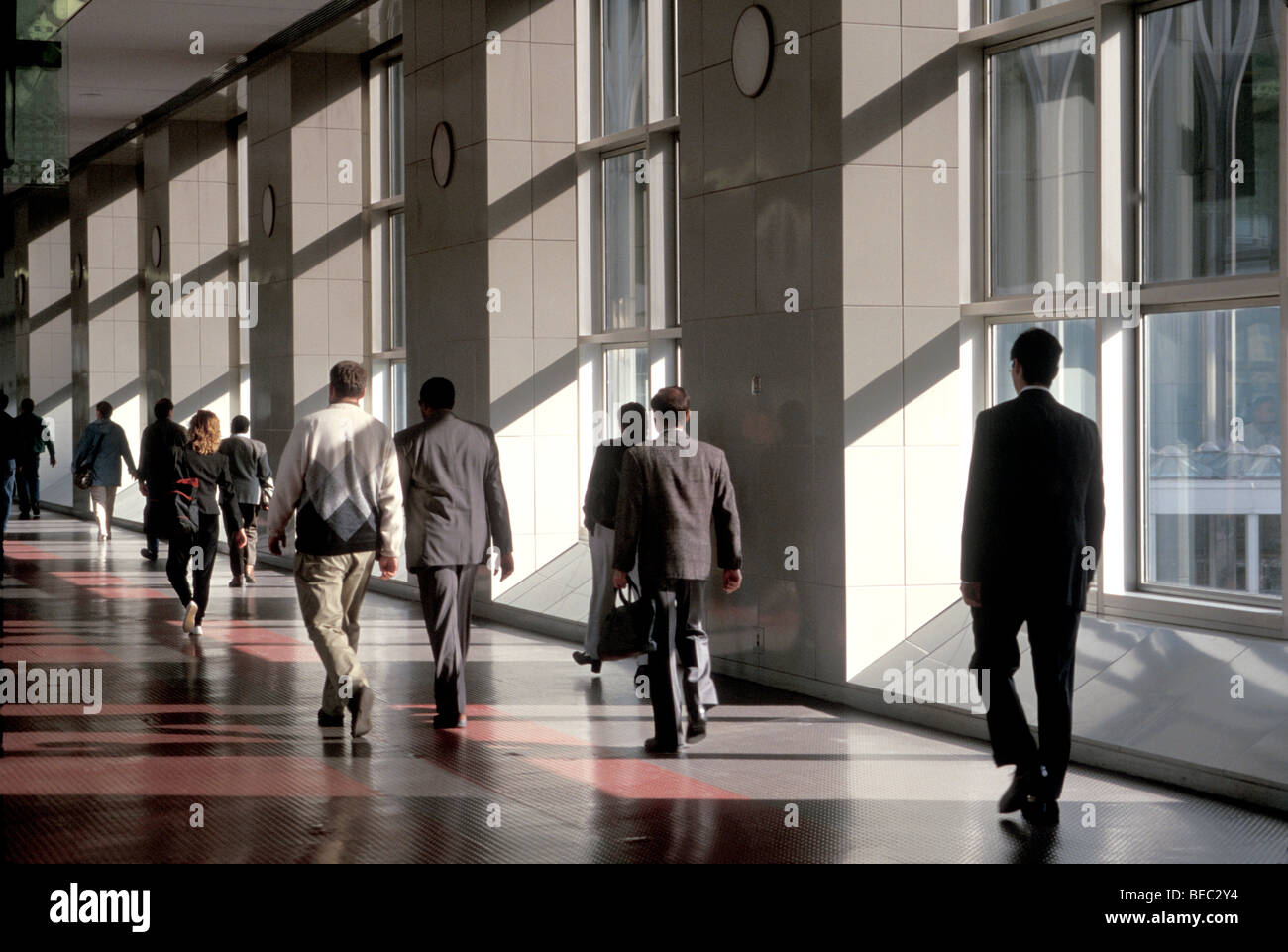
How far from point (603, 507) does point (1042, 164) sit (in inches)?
111

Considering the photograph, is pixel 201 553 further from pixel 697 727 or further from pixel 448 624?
pixel 697 727

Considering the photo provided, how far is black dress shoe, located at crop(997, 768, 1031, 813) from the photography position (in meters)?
5.44

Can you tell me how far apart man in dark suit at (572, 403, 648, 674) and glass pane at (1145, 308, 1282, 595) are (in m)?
2.59

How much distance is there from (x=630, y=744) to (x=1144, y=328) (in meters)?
3.04

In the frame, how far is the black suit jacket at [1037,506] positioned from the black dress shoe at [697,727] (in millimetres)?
1892

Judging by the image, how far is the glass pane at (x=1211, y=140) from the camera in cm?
645

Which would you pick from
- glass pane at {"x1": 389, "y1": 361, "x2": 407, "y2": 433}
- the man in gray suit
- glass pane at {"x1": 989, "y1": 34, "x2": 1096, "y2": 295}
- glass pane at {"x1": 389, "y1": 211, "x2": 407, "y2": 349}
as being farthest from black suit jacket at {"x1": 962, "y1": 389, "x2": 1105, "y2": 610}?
glass pane at {"x1": 389, "y1": 211, "x2": 407, "y2": 349}

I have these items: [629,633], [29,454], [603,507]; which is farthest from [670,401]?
[29,454]

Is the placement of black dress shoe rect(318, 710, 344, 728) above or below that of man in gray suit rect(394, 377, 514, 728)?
below

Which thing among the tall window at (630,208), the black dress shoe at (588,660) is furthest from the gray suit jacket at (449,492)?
the tall window at (630,208)

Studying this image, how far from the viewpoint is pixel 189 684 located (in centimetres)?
872

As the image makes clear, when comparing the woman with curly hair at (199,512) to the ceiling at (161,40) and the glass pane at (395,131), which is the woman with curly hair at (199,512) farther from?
the glass pane at (395,131)

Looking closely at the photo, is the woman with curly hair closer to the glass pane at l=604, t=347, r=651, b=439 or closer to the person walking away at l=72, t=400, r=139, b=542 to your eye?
the glass pane at l=604, t=347, r=651, b=439

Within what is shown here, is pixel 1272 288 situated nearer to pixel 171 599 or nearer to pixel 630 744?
pixel 630 744
